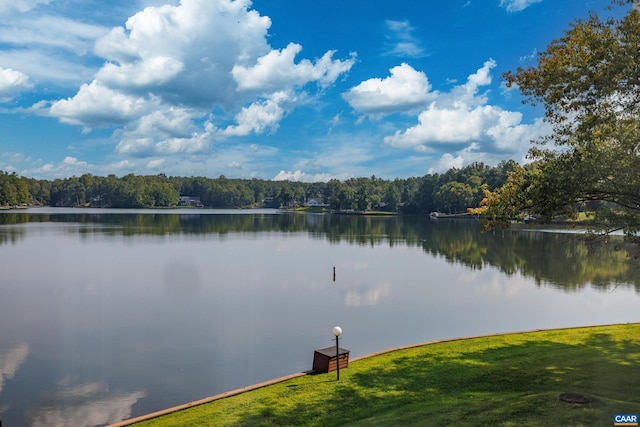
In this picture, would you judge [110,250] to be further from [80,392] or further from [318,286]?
[80,392]

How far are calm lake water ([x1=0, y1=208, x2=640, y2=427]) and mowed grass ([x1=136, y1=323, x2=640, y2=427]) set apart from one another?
3063 mm

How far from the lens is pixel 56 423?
13.1 metres

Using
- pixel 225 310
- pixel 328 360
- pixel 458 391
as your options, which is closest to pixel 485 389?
pixel 458 391

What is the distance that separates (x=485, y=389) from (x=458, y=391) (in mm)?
737

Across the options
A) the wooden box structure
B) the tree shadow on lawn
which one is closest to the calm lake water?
the wooden box structure

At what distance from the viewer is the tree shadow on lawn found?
9680mm

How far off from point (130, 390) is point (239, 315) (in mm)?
10105

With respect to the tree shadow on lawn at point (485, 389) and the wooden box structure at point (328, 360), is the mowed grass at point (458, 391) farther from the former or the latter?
the wooden box structure at point (328, 360)

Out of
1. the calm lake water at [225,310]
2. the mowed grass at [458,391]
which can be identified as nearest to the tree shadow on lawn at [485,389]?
the mowed grass at [458,391]

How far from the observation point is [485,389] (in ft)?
41.1

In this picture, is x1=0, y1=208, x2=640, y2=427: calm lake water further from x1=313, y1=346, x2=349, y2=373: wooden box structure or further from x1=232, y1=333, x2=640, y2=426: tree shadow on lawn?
x1=232, y1=333, x2=640, y2=426: tree shadow on lawn

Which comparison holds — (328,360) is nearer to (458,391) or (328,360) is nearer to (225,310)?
(458,391)

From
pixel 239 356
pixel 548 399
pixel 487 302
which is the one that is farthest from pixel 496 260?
pixel 548 399

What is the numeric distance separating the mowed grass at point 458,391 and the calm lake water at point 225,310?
10.0ft
